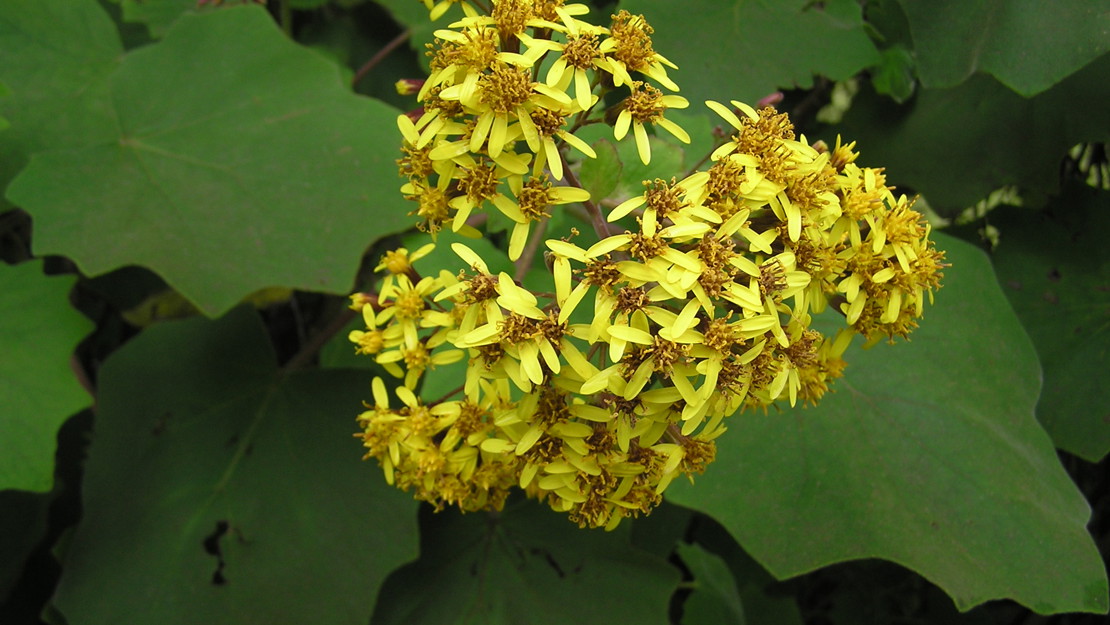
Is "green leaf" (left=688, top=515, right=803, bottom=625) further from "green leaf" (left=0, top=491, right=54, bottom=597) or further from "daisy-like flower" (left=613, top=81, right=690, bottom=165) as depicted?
"green leaf" (left=0, top=491, right=54, bottom=597)

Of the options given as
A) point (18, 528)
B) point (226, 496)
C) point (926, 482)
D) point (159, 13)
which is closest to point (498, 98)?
point (926, 482)

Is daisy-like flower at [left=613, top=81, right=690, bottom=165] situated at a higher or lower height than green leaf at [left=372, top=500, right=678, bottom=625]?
higher

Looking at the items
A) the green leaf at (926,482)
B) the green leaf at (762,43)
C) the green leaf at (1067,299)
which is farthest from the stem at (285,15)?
the green leaf at (1067,299)

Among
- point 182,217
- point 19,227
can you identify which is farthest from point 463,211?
point 19,227

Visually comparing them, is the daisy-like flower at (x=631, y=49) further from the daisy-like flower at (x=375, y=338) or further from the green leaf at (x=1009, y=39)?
the green leaf at (x=1009, y=39)

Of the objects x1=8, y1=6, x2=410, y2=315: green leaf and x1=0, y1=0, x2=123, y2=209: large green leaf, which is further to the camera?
x1=0, y1=0, x2=123, y2=209: large green leaf

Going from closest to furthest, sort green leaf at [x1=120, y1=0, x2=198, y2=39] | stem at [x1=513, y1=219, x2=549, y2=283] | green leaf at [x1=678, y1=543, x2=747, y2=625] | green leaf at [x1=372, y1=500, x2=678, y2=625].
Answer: stem at [x1=513, y1=219, x2=549, y2=283]
green leaf at [x1=372, y1=500, x2=678, y2=625]
green leaf at [x1=678, y1=543, x2=747, y2=625]
green leaf at [x1=120, y1=0, x2=198, y2=39]

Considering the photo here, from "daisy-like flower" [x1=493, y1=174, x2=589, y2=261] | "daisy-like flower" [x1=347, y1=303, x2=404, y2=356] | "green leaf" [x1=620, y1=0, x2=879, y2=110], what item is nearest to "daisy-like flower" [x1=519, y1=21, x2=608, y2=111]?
"daisy-like flower" [x1=493, y1=174, x2=589, y2=261]

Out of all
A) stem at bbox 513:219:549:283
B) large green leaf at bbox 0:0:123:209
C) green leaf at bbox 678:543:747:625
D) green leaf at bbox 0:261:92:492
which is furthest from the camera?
green leaf at bbox 678:543:747:625
